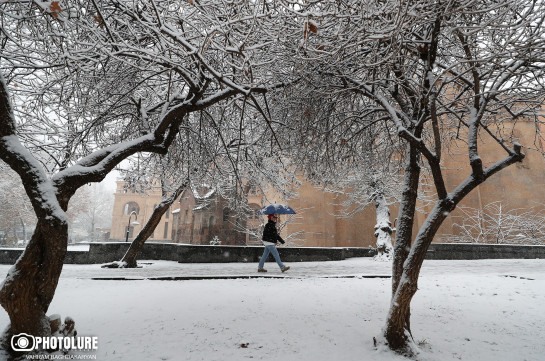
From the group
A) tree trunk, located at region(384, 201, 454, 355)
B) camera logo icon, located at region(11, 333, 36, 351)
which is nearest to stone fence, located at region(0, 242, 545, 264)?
tree trunk, located at region(384, 201, 454, 355)

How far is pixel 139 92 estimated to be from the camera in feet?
25.7

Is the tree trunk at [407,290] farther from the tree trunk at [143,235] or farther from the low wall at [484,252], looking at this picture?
the low wall at [484,252]

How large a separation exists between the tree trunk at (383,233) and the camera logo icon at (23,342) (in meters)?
13.7

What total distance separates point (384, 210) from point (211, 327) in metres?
12.8

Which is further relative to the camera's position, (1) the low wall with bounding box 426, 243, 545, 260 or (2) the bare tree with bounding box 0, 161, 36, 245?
(2) the bare tree with bounding box 0, 161, 36, 245

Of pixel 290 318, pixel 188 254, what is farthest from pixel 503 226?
pixel 290 318

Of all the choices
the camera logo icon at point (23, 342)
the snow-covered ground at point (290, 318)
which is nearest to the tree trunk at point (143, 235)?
the snow-covered ground at point (290, 318)

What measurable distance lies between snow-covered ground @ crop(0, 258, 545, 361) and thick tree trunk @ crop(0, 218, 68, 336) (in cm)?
82

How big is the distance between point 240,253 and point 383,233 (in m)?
7.04

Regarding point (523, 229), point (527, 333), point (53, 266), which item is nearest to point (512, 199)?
point (523, 229)

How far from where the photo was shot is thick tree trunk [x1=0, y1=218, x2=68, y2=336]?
3.23 meters

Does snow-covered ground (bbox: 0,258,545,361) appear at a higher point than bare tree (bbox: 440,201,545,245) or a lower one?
lower

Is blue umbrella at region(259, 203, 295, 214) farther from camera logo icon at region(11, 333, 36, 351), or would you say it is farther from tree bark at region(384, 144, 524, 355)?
camera logo icon at region(11, 333, 36, 351)

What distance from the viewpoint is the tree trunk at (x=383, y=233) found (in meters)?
14.5
